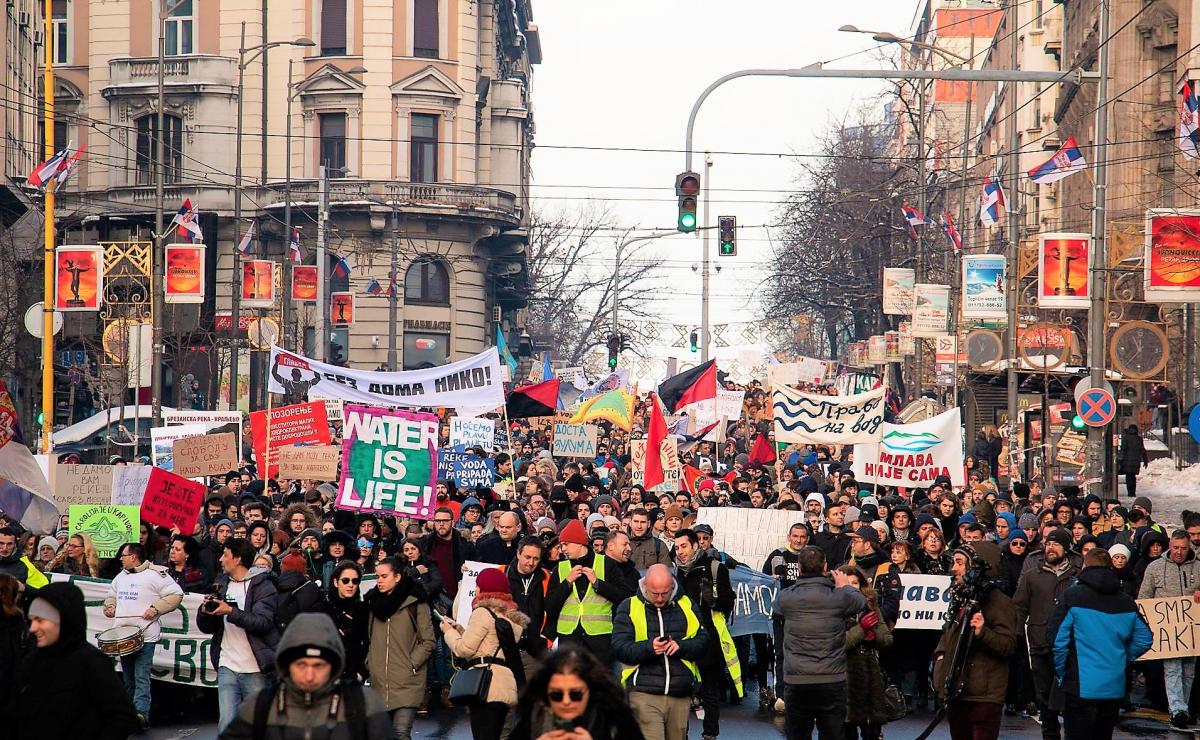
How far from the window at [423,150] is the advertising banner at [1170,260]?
118 feet

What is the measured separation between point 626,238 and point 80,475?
6873 cm

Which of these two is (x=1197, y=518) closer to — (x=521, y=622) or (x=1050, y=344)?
(x=521, y=622)

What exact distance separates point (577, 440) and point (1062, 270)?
8525mm

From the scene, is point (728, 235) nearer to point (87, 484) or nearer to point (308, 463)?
point (308, 463)

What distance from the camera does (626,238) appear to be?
8544 centimetres

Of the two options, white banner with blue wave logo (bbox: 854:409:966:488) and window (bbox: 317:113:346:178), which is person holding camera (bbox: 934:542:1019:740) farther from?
window (bbox: 317:113:346:178)

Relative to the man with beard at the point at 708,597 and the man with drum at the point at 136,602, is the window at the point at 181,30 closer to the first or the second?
the man with drum at the point at 136,602

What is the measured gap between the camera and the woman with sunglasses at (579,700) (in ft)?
18.5

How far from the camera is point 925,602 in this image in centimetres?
1383

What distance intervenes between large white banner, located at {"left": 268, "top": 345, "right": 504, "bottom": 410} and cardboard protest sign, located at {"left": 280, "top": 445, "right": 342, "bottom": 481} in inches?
27.3

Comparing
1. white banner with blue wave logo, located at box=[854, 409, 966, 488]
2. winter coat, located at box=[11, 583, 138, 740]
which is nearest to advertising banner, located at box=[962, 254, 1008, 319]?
white banner with blue wave logo, located at box=[854, 409, 966, 488]

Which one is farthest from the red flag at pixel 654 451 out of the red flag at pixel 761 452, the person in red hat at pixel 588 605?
the person in red hat at pixel 588 605

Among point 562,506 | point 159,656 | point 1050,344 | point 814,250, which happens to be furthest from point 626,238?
point 159,656

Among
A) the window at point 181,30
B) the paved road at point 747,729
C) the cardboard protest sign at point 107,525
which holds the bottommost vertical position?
the paved road at point 747,729
